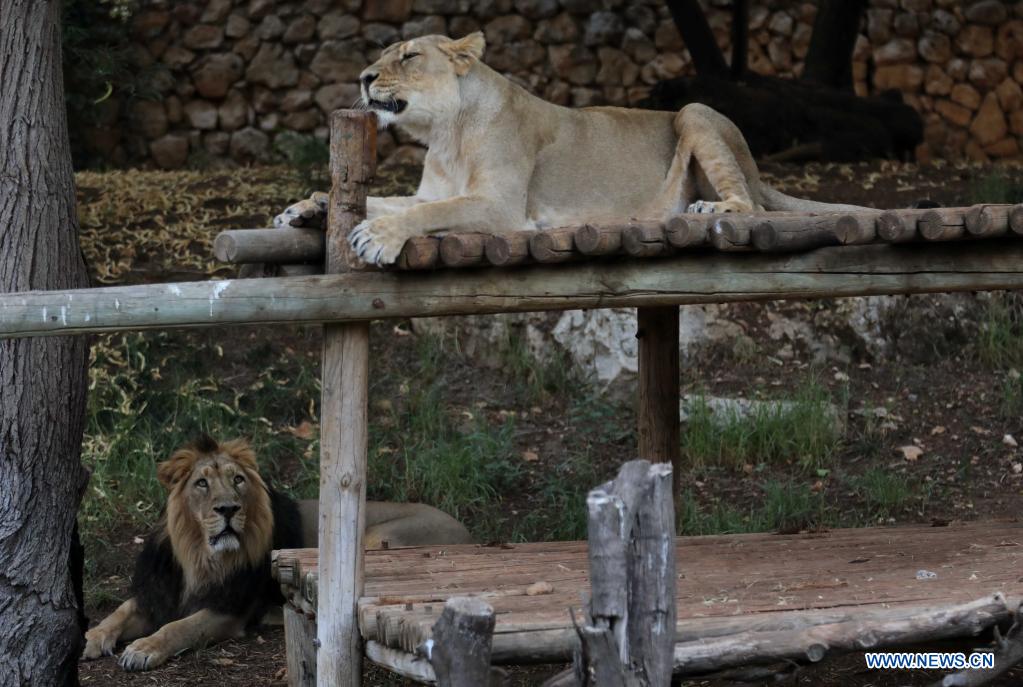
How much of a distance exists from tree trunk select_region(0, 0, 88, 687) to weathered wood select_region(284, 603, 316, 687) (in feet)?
2.24

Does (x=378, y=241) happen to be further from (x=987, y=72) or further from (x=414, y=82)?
(x=987, y=72)

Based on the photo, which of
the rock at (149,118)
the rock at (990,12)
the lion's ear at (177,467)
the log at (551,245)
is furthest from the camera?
the rock at (990,12)

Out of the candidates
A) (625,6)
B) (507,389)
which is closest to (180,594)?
(507,389)

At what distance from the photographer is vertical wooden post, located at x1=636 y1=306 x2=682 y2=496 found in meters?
5.47

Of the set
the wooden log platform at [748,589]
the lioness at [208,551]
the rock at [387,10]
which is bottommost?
the lioness at [208,551]

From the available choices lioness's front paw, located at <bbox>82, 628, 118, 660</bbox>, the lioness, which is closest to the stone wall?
the lioness

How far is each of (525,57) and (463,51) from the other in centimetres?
626

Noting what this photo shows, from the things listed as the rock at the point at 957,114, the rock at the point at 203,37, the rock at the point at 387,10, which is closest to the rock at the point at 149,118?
the rock at the point at 203,37

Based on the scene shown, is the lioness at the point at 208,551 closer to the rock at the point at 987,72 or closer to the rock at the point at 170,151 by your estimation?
the rock at the point at 170,151

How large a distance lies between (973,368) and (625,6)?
14.3 ft

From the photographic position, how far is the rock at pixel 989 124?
10.9m

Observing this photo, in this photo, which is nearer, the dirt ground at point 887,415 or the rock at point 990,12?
the dirt ground at point 887,415

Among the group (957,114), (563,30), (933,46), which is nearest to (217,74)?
(563,30)

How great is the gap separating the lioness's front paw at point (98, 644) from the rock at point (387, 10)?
6.37 m
